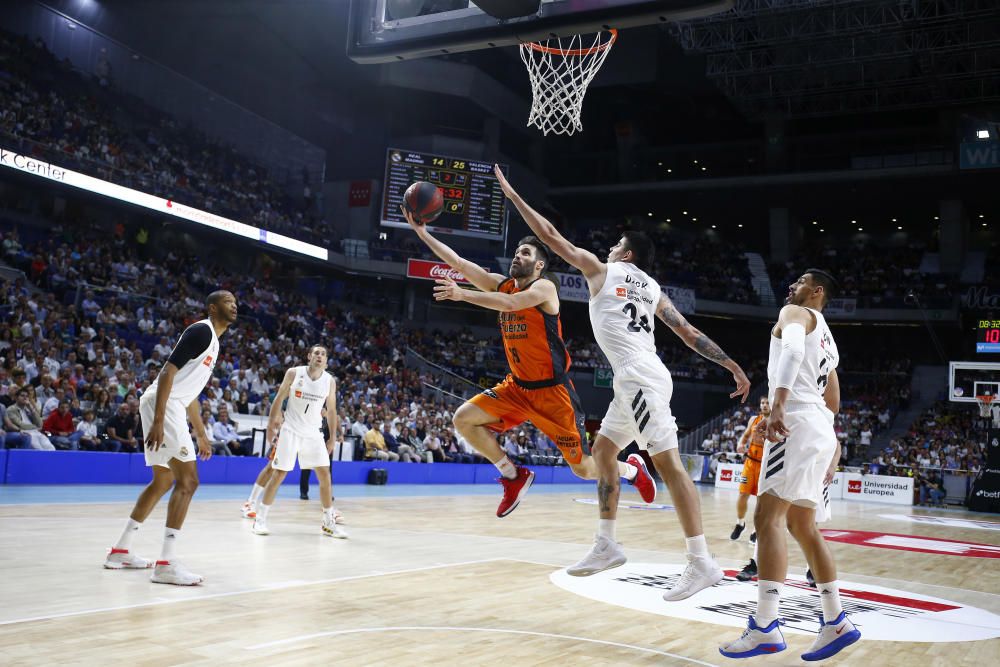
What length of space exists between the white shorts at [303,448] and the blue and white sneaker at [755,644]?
5.88m

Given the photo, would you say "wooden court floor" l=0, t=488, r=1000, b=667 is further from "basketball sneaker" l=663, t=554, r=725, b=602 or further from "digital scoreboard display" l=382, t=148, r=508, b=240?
"digital scoreboard display" l=382, t=148, r=508, b=240

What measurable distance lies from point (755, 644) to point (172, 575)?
12.3ft

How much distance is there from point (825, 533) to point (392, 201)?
55.4ft

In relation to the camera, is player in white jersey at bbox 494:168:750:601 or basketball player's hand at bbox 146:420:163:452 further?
basketball player's hand at bbox 146:420:163:452

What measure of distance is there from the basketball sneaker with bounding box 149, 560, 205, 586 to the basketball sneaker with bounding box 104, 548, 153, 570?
1.82ft

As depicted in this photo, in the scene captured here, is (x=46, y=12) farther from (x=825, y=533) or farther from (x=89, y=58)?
(x=825, y=533)

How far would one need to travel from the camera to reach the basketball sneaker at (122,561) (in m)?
6.16

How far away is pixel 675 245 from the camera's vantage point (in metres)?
37.3

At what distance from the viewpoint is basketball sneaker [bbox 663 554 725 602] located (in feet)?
15.8

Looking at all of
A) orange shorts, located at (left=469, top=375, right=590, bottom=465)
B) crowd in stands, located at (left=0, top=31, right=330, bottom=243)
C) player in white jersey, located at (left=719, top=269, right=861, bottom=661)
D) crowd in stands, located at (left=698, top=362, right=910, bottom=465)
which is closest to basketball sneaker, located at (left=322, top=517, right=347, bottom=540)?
orange shorts, located at (left=469, top=375, right=590, bottom=465)

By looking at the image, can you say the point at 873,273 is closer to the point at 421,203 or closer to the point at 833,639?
the point at 421,203

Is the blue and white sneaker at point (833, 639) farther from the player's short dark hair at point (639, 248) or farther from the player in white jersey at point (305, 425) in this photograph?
the player in white jersey at point (305, 425)

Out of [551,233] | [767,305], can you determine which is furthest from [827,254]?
[551,233]

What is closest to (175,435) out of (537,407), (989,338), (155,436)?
(155,436)
